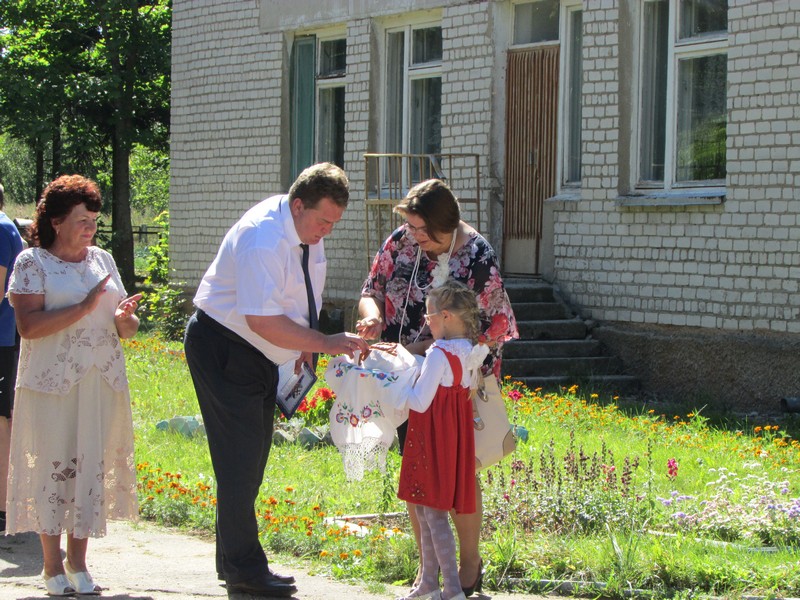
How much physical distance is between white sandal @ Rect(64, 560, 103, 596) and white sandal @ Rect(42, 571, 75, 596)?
0.03 meters

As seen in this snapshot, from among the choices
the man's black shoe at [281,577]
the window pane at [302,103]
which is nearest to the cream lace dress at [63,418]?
the man's black shoe at [281,577]

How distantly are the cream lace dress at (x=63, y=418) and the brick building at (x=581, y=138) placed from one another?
253 inches

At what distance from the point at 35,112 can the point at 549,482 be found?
1804 cm

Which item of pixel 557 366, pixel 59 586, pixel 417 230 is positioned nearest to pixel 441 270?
pixel 417 230

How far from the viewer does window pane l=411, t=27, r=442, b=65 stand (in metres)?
13.4

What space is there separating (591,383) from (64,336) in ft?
21.6

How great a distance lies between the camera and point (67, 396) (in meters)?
5.27

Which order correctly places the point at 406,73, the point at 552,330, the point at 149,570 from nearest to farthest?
1. the point at 149,570
2. the point at 552,330
3. the point at 406,73

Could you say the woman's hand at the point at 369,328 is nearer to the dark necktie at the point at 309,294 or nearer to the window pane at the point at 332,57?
the dark necktie at the point at 309,294

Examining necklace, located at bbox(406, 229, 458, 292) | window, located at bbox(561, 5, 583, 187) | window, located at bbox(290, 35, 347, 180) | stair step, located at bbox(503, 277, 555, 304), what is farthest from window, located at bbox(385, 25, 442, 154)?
necklace, located at bbox(406, 229, 458, 292)

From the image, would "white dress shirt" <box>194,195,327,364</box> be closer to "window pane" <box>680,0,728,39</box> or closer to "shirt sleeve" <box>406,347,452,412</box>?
"shirt sleeve" <box>406,347,452,412</box>

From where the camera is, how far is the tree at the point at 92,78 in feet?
71.1

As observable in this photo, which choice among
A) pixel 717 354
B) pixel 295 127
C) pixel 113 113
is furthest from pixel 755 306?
pixel 113 113

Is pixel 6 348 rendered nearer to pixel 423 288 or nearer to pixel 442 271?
pixel 423 288
